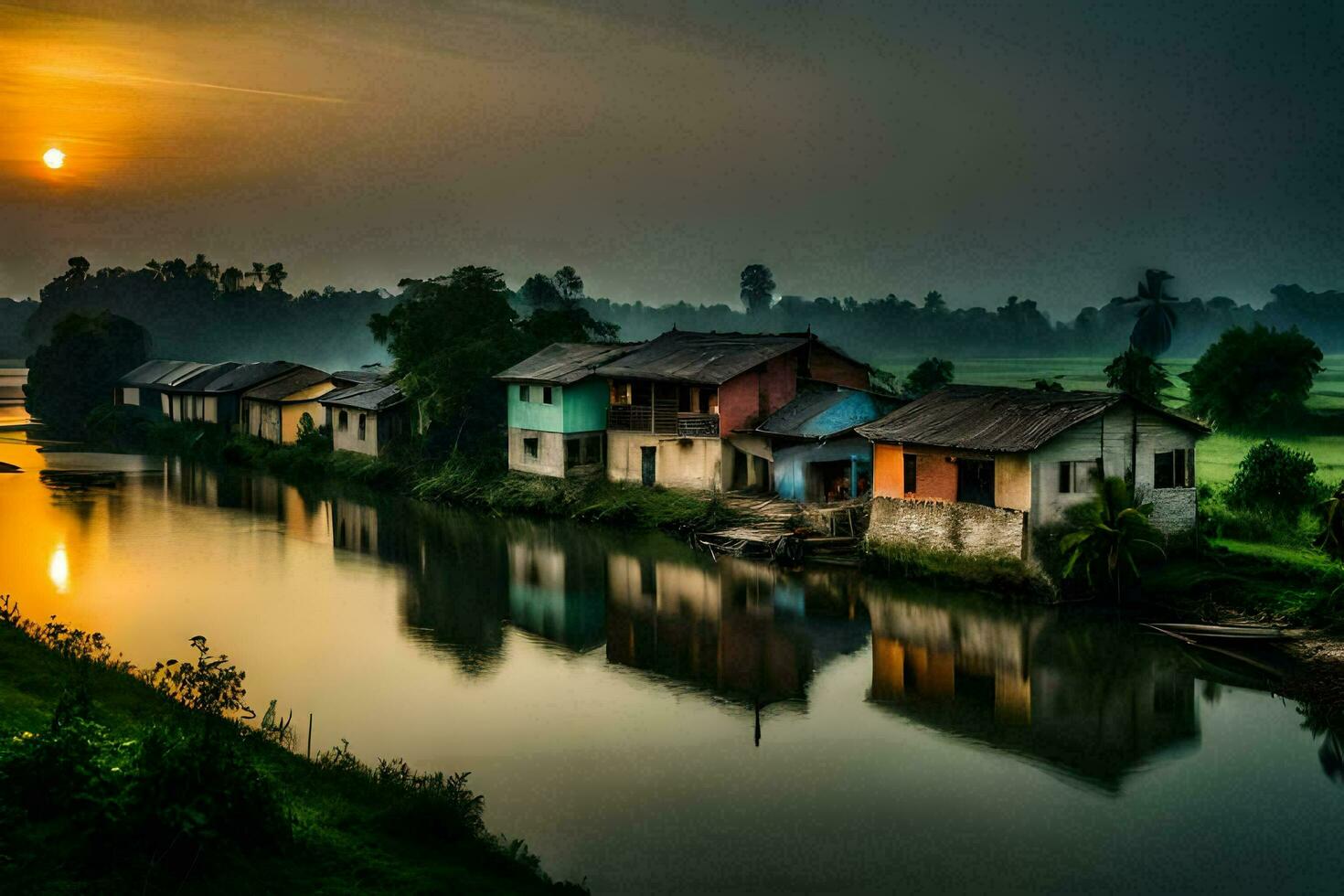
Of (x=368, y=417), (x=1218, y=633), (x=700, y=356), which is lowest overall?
(x=1218, y=633)

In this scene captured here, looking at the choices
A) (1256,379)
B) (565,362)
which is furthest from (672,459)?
(1256,379)

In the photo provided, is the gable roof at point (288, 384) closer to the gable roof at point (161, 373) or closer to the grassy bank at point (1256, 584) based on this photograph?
the gable roof at point (161, 373)

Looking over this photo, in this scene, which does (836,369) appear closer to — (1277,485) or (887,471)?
(887,471)

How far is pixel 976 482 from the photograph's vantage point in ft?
84.3

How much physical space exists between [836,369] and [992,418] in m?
11.6

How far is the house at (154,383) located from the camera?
62906 millimetres

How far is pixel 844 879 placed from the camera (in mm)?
12359

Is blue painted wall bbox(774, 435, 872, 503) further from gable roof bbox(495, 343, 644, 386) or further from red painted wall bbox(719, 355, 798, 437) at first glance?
gable roof bbox(495, 343, 644, 386)

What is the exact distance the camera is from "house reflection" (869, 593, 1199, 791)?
16.5 m

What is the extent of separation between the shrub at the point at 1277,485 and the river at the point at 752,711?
6.04 meters

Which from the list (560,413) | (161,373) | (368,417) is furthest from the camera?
(161,373)

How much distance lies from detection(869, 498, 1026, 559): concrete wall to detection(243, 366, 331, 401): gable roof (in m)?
32.7

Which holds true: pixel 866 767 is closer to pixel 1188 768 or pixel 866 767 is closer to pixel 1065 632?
pixel 1188 768

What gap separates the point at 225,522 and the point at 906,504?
1957cm
